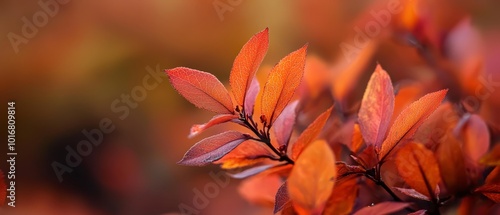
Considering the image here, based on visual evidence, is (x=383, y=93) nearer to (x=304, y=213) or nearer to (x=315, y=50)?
(x=304, y=213)

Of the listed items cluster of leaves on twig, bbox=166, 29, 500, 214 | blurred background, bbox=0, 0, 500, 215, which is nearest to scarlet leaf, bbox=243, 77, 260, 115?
cluster of leaves on twig, bbox=166, 29, 500, 214

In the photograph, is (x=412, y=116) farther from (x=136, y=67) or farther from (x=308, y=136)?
(x=136, y=67)

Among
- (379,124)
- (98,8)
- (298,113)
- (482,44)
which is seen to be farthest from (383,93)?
(98,8)

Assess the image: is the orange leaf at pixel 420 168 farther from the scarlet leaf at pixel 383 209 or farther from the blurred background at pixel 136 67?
the blurred background at pixel 136 67

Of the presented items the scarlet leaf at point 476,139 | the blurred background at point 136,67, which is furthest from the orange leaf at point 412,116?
the blurred background at point 136,67

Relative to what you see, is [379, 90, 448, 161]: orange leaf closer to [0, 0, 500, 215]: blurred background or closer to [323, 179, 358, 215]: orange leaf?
[323, 179, 358, 215]: orange leaf

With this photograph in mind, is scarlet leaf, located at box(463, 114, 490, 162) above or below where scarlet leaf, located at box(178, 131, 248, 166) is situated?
below

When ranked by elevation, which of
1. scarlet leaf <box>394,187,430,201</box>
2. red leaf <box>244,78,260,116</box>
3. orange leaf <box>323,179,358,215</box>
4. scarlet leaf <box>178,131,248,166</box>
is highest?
red leaf <box>244,78,260,116</box>

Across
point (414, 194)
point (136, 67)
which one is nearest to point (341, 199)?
point (414, 194)
